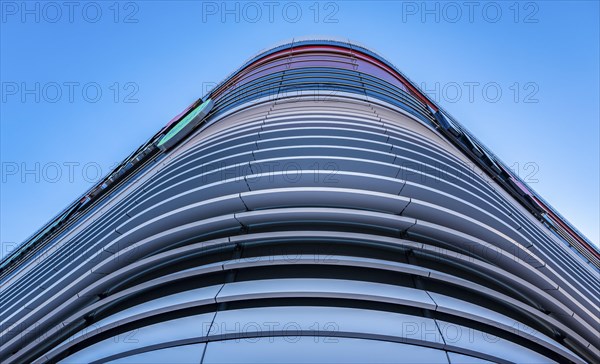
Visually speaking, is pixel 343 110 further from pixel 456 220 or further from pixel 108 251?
pixel 108 251

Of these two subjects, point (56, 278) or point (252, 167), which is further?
point (56, 278)

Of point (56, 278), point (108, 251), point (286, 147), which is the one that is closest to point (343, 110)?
point (286, 147)

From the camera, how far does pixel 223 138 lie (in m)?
7.48

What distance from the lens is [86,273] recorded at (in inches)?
213

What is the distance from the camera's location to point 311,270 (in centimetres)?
397

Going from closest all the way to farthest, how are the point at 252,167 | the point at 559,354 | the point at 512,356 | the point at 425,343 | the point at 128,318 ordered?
1. the point at 425,343
2. the point at 512,356
3. the point at 128,318
4. the point at 559,354
5. the point at 252,167

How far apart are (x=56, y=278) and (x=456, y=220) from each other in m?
7.11

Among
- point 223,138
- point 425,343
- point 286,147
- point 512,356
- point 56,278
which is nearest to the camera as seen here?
point 425,343

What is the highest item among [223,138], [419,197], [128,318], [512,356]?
[223,138]

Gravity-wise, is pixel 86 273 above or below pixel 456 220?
below

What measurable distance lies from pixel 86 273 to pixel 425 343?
5.04 meters

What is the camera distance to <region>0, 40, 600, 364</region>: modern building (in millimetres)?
3086

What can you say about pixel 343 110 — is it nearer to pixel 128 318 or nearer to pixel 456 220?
pixel 456 220

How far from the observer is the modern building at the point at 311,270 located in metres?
3.09
